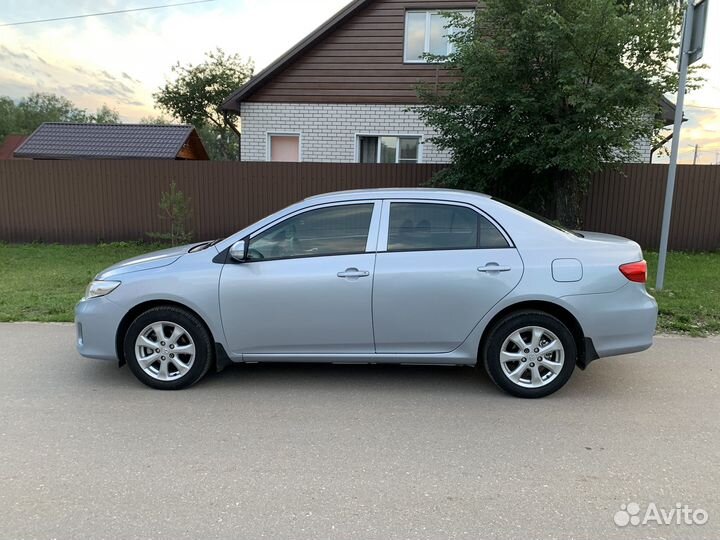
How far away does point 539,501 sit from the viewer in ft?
9.37

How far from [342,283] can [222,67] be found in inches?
1110

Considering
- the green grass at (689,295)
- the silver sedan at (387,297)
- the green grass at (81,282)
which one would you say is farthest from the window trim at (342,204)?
the green grass at (689,295)

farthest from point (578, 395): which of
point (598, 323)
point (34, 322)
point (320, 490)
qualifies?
point (34, 322)

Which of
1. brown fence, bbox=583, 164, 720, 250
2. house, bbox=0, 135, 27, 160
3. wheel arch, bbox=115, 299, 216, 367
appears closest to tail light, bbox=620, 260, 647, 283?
wheel arch, bbox=115, 299, 216, 367

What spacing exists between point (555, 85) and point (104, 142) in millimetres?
13896

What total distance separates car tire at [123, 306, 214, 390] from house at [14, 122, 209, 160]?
41.3 ft

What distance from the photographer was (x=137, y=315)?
440 centimetres

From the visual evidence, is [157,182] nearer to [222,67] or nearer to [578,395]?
[578,395]

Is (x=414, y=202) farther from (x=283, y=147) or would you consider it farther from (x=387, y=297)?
(x=283, y=147)

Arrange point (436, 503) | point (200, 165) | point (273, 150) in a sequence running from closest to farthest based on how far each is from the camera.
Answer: point (436, 503) < point (200, 165) < point (273, 150)

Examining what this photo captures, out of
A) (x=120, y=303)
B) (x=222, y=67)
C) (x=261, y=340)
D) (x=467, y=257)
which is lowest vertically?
(x=261, y=340)

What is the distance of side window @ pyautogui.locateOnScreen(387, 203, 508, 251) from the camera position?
428 cm

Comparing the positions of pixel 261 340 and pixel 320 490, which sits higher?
pixel 261 340

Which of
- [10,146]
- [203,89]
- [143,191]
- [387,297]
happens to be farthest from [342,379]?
[10,146]
